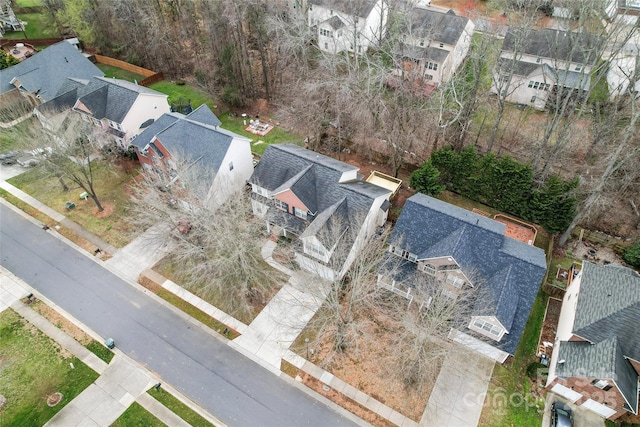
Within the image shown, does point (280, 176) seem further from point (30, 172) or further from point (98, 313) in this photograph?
point (30, 172)

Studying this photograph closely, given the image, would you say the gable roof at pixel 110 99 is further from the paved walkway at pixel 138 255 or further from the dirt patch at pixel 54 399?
the dirt patch at pixel 54 399

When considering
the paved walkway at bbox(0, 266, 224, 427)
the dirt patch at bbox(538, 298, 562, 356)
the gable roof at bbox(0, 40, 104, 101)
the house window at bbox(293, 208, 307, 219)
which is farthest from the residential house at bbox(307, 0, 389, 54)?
the paved walkway at bbox(0, 266, 224, 427)

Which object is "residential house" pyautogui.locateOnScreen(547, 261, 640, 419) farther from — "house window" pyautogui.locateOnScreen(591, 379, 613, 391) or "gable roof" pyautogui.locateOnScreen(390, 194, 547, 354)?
"gable roof" pyautogui.locateOnScreen(390, 194, 547, 354)

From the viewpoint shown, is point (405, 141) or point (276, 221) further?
point (405, 141)

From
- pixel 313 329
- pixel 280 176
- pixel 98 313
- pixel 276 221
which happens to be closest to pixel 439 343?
pixel 313 329

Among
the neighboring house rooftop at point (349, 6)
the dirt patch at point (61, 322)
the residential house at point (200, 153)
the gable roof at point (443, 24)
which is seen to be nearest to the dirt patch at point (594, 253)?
the gable roof at point (443, 24)

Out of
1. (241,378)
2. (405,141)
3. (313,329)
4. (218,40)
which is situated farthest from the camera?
(218,40)
